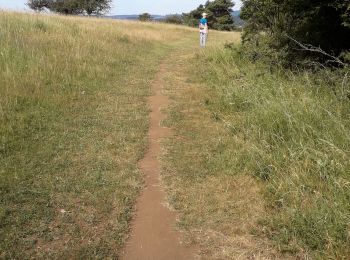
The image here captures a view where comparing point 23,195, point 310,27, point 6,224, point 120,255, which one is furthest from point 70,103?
point 310,27

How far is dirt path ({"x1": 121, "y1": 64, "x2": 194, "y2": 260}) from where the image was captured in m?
3.34

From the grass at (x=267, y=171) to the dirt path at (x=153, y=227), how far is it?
0.16 meters

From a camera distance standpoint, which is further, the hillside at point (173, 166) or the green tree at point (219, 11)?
the green tree at point (219, 11)

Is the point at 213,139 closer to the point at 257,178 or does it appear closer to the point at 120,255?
the point at 257,178

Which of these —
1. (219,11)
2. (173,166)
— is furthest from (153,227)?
(219,11)

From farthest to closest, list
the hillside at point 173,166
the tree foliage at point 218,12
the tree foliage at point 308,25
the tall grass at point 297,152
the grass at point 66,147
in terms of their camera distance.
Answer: the tree foliage at point 218,12, the tree foliage at point 308,25, the grass at point 66,147, the hillside at point 173,166, the tall grass at point 297,152

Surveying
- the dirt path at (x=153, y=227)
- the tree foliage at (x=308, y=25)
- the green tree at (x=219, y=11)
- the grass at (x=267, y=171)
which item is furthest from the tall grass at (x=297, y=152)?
the green tree at (x=219, y=11)

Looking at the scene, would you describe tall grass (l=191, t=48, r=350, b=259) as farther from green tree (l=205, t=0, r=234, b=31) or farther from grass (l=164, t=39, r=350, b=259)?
green tree (l=205, t=0, r=234, b=31)

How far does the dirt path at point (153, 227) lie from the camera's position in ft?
11.0

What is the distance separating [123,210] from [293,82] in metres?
4.25

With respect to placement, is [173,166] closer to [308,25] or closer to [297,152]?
[297,152]

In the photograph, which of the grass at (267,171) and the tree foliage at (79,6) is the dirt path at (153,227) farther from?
the tree foliage at (79,6)

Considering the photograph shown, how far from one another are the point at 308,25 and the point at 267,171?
5.63 meters

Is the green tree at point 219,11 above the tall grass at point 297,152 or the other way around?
above
